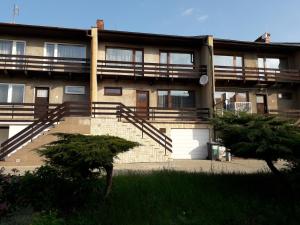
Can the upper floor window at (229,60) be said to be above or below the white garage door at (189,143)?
above

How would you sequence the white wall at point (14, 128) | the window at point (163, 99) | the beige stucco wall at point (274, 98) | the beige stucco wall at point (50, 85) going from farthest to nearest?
the beige stucco wall at point (274, 98) → the window at point (163, 99) → the beige stucco wall at point (50, 85) → the white wall at point (14, 128)

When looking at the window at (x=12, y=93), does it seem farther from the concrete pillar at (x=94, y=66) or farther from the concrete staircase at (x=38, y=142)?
the concrete staircase at (x=38, y=142)

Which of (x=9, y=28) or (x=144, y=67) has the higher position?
(x=9, y=28)

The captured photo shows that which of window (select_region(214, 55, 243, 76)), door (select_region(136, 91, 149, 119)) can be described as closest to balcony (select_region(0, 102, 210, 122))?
door (select_region(136, 91, 149, 119))

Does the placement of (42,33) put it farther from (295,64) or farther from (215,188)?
(295,64)

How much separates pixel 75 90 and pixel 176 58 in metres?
7.79

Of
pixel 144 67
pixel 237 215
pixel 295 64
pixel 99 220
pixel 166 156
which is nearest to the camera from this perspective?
pixel 99 220

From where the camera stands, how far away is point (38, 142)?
13914 mm

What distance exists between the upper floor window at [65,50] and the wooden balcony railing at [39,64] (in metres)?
0.75

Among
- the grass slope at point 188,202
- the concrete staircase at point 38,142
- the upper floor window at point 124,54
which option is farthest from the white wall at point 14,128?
the grass slope at point 188,202

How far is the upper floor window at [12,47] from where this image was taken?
18823mm

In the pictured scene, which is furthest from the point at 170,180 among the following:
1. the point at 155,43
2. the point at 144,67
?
the point at 155,43

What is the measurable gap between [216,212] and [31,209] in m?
4.02

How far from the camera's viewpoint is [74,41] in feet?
64.6
